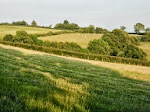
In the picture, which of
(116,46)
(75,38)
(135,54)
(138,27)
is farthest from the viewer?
(138,27)

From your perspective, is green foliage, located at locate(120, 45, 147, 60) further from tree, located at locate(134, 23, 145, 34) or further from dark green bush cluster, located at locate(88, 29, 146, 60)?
tree, located at locate(134, 23, 145, 34)

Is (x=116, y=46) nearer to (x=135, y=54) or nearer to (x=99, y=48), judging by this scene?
(x=99, y=48)

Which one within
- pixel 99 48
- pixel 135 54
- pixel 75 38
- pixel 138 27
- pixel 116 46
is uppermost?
pixel 138 27

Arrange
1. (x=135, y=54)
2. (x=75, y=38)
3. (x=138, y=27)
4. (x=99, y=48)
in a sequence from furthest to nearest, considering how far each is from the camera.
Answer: (x=138, y=27)
(x=75, y=38)
(x=99, y=48)
(x=135, y=54)

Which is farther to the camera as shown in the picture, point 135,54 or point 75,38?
point 75,38

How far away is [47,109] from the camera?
4.30 m

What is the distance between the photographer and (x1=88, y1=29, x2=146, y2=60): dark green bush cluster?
3534 inches

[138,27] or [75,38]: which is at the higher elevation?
[138,27]

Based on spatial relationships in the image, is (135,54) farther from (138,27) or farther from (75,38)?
(138,27)

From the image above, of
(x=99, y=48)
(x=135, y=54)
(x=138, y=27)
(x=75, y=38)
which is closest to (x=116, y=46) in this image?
(x=99, y=48)

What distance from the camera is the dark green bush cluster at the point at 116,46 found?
8976 cm

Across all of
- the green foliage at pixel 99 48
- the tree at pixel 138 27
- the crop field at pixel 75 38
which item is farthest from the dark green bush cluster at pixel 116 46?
the tree at pixel 138 27

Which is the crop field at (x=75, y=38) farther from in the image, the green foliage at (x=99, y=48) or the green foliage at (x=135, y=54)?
the green foliage at (x=135, y=54)

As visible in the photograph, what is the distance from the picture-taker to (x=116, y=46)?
364 ft
